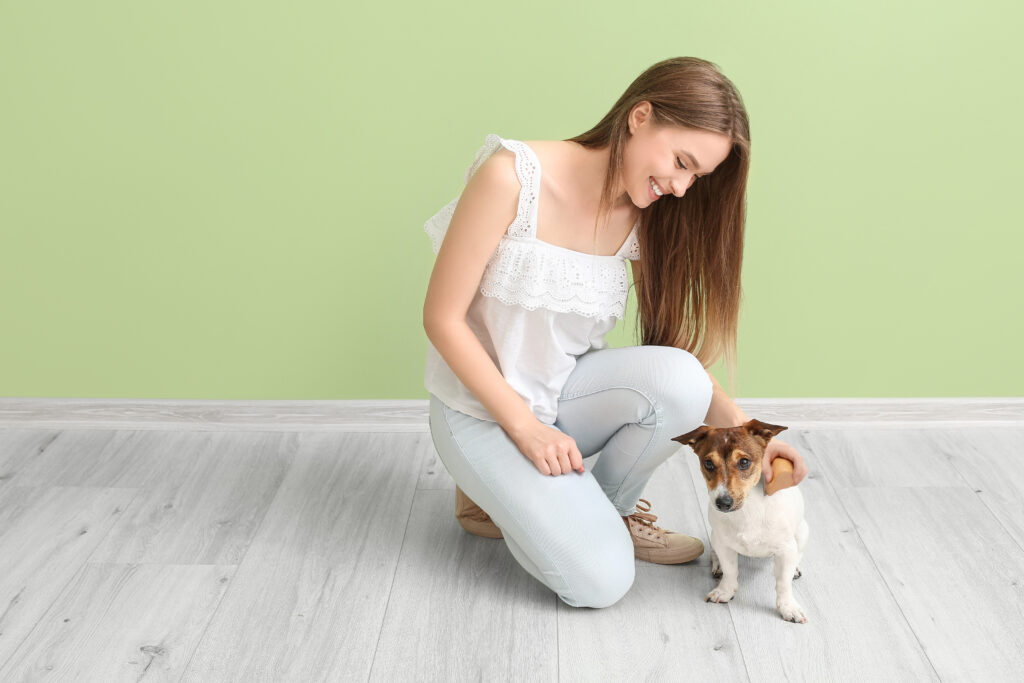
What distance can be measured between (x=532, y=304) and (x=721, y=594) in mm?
564

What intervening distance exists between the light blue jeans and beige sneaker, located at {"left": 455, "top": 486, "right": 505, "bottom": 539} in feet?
0.50

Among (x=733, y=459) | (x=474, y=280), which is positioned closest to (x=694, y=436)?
(x=733, y=459)

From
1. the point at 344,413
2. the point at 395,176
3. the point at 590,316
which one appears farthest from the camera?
the point at 344,413

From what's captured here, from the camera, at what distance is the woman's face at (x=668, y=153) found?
1.45 m

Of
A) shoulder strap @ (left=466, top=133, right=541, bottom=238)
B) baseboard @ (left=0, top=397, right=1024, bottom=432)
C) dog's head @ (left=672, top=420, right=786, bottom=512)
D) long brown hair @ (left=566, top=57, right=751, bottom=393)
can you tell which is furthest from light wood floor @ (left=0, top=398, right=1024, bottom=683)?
shoulder strap @ (left=466, top=133, right=541, bottom=238)

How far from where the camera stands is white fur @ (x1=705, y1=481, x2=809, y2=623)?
1528 mm

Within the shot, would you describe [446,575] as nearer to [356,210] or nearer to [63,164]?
[356,210]

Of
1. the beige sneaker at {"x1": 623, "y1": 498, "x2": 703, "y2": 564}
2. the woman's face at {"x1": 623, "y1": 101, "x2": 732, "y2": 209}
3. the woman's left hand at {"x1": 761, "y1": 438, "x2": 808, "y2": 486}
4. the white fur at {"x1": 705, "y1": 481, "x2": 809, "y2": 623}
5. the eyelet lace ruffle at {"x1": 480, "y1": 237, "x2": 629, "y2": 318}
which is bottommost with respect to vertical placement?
the beige sneaker at {"x1": 623, "y1": 498, "x2": 703, "y2": 564}

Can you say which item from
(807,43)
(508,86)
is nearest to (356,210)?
(508,86)

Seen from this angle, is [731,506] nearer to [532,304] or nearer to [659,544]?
[659,544]

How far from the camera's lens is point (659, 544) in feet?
5.80

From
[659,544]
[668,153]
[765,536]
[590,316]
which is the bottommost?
[659,544]

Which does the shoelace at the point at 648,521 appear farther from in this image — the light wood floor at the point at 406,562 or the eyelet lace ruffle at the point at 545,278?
the eyelet lace ruffle at the point at 545,278

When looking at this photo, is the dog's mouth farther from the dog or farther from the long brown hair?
the long brown hair
